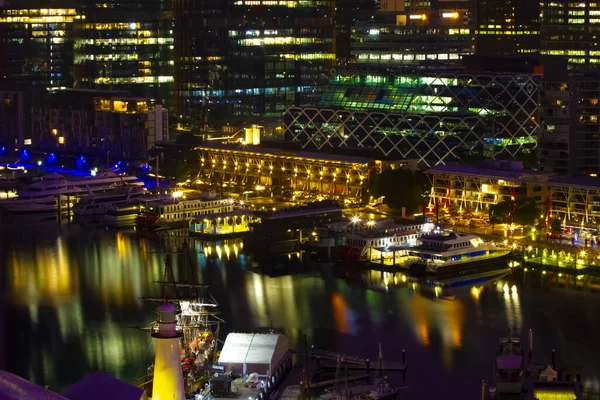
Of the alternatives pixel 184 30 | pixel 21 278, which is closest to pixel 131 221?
pixel 21 278

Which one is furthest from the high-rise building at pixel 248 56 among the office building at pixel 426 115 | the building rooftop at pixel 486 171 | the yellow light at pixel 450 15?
the building rooftop at pixel 486 171

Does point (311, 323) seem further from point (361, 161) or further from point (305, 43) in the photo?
point (305, 43)

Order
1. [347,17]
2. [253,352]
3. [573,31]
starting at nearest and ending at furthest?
[253,352], [573,31], [347,17]

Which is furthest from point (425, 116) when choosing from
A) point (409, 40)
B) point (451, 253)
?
point (409, 40)

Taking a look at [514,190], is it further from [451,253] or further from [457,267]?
[457,267]

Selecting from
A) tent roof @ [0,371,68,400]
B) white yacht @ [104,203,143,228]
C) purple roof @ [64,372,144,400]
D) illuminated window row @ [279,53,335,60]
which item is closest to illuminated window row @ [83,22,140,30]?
illuminated window row @ [279,53,335,60]

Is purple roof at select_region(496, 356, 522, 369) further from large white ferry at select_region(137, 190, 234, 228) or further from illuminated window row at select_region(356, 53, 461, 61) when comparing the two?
illuminated window row at select_region(356, 53, 461, 61)
